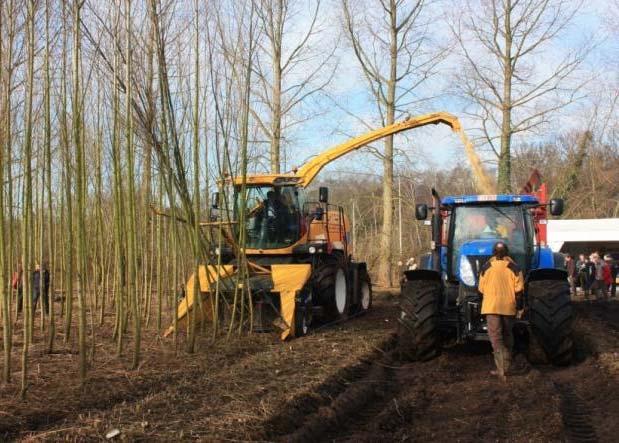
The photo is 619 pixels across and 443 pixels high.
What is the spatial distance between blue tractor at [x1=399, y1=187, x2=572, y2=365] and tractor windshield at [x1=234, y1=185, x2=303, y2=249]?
2464 mm

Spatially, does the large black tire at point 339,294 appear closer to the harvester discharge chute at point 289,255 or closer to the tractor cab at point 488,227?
the harvester discharge chute at point 289,255

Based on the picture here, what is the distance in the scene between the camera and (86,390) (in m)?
5.70

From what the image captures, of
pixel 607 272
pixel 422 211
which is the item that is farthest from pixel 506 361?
pixel 607 272

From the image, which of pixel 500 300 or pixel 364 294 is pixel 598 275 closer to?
pixel 364 294

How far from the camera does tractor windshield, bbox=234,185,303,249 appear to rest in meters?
10.5

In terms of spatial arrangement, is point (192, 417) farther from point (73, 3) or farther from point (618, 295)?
point (618, 295)

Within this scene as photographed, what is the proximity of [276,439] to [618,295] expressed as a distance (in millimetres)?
19397

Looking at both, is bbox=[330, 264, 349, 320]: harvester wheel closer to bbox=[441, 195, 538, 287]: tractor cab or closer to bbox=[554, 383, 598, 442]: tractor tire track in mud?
bbox=[441, 195, 538, 287]: tractor cab

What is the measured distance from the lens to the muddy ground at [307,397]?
4746 millimetres

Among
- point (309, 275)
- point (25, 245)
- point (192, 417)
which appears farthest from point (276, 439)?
point (309, 275)

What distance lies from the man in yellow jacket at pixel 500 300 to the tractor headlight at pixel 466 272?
34.2 inches

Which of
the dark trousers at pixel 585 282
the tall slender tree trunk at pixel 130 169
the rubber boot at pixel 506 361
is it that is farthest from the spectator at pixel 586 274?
the tall slender tree trunk at pixel 130 169

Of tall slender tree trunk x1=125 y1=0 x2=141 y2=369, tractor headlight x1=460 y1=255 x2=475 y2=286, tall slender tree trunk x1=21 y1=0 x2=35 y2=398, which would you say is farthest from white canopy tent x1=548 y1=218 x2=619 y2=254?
tall slender tree trunk x1=21 y1=0 x2=35 y2=398

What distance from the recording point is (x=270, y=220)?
10.5m
